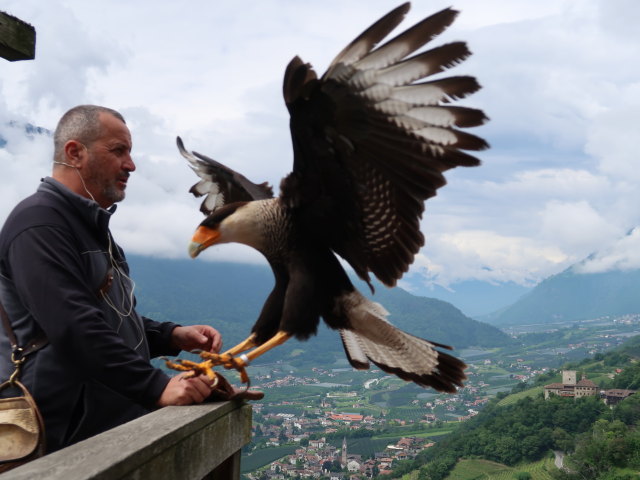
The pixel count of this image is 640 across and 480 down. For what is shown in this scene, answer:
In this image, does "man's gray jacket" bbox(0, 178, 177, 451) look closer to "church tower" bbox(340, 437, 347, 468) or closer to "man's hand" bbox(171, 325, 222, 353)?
"man's hand" bbox(171, 325, 222, 353)

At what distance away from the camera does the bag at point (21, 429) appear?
1.92 metres

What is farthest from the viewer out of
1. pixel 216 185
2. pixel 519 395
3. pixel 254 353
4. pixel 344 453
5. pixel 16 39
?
pixel 519 395

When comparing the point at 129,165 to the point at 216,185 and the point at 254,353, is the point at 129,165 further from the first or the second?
the point at 216,185

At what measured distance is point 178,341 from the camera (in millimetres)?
2994

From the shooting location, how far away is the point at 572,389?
83.6 meters

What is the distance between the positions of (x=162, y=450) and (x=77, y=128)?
150 cm

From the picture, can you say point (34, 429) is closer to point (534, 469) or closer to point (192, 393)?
point (192, 393)

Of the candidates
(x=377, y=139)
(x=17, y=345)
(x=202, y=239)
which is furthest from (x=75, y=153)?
(x=377, y=139)

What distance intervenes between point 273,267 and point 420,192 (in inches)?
33.1

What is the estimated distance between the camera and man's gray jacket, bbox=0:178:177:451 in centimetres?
197

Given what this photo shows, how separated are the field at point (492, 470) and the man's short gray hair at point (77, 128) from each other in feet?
224

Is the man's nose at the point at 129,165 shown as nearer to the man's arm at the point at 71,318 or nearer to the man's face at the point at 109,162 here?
the man's face at the point at 109,162

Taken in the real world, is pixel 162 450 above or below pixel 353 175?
below

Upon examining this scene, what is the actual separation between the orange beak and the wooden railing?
779mm
